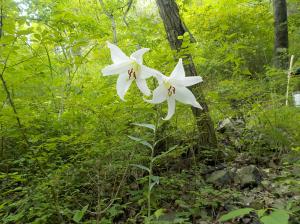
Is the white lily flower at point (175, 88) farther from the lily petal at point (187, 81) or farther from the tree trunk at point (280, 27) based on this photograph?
the tree trunk at point (280, 27)

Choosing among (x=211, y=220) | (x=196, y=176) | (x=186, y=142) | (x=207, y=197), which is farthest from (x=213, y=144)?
(x=211, y=220)

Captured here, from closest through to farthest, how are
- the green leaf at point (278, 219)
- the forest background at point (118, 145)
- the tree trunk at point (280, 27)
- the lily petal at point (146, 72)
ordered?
the green leaf at point (278, 219), the lily petal at point (146, 72), the forest background at point (118, 145), the tree trunk at point (280, 27)

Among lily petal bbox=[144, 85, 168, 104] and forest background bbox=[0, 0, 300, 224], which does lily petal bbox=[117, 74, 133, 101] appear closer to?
lily petal bbox=[144, 85, 168, 104]

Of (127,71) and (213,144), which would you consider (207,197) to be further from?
(127,71)

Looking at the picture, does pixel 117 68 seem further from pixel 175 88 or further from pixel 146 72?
pixel 175 88

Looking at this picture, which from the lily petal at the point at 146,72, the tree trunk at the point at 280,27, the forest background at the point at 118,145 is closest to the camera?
the lily petal at the point at 146,72

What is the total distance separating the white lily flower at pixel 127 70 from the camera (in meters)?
0.97

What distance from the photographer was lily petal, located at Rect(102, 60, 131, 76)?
38.8 inches

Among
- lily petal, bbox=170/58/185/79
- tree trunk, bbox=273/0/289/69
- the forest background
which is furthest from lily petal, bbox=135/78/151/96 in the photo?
tree trunk, bbox=273/0/289/69

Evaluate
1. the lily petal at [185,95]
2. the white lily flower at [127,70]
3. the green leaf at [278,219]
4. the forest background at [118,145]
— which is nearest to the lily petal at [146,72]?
the white lily flower at [127,70]

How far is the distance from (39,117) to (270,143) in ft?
8.48

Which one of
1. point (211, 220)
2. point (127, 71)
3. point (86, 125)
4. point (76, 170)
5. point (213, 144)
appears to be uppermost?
point (127, 71)

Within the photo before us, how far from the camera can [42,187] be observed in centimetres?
195

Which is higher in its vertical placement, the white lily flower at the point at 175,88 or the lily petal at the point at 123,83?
→ the lily petal at the point at 123,83
